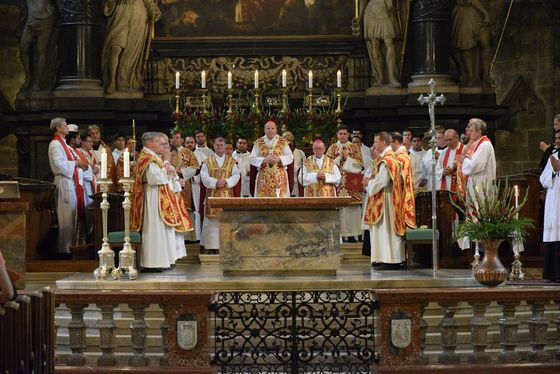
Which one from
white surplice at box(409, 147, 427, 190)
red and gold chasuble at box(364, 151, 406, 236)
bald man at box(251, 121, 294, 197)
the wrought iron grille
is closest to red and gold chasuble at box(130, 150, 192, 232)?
bald man at box(251, 121, 294, 197)

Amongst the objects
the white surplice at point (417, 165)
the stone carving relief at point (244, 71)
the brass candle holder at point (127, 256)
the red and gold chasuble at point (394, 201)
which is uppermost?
the stone carving relief at point (244, 71)

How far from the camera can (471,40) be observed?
2152cm

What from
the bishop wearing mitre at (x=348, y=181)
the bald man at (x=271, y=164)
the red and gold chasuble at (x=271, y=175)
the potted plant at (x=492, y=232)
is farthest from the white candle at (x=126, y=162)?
the bishop wearing mitre at (x=348, y=181)

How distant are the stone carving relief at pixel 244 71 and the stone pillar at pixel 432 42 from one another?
4.50 ft

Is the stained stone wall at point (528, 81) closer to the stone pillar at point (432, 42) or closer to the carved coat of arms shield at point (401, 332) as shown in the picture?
the stone pillar at point (432, 42)

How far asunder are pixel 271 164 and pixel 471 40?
531 cm

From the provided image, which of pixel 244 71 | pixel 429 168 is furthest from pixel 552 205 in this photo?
pixel 244 71

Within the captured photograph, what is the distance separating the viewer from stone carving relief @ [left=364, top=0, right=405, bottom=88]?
70.7 ft

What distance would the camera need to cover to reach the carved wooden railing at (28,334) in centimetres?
762

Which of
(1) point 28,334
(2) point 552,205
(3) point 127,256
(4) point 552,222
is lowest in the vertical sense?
(1) point 28,334

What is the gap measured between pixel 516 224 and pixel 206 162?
6.81 metres

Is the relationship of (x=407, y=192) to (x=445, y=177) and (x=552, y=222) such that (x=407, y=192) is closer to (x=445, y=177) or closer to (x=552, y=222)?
(x=445, y=177)

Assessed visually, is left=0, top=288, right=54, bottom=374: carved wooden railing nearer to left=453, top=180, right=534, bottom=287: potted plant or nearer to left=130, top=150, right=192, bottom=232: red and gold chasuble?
left=453, top=180, right=534, bottom=287: potted plant

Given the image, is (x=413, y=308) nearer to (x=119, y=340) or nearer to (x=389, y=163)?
(x=119, y=340)
